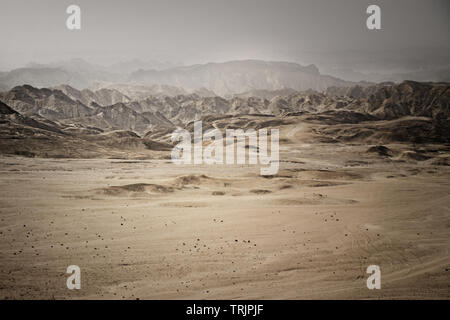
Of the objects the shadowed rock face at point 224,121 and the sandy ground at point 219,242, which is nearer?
the sandy ground at point 219,242

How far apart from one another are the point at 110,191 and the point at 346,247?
16773 mm

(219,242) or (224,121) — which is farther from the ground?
(224,121)

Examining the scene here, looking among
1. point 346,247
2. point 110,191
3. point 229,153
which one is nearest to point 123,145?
point 229,153

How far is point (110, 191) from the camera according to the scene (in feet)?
84.3

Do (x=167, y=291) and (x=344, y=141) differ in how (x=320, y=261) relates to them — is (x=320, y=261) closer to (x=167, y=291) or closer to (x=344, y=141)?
(x=167, y=291)

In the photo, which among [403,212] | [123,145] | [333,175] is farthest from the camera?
[123,145]

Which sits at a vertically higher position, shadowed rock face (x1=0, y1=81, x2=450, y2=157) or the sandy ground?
shadowed rock face (x1=0, y1=81, x2=450, y2=157)

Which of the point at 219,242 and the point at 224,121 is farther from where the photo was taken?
the point at 224,121

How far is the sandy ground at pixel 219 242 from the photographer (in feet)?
37.2

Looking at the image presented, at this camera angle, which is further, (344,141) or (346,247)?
(344,141)

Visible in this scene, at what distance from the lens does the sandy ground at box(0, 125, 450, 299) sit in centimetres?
1133

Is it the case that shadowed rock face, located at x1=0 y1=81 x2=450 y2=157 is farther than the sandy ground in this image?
Yes

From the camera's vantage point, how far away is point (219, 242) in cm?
1541

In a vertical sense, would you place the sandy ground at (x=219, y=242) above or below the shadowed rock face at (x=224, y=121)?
below
